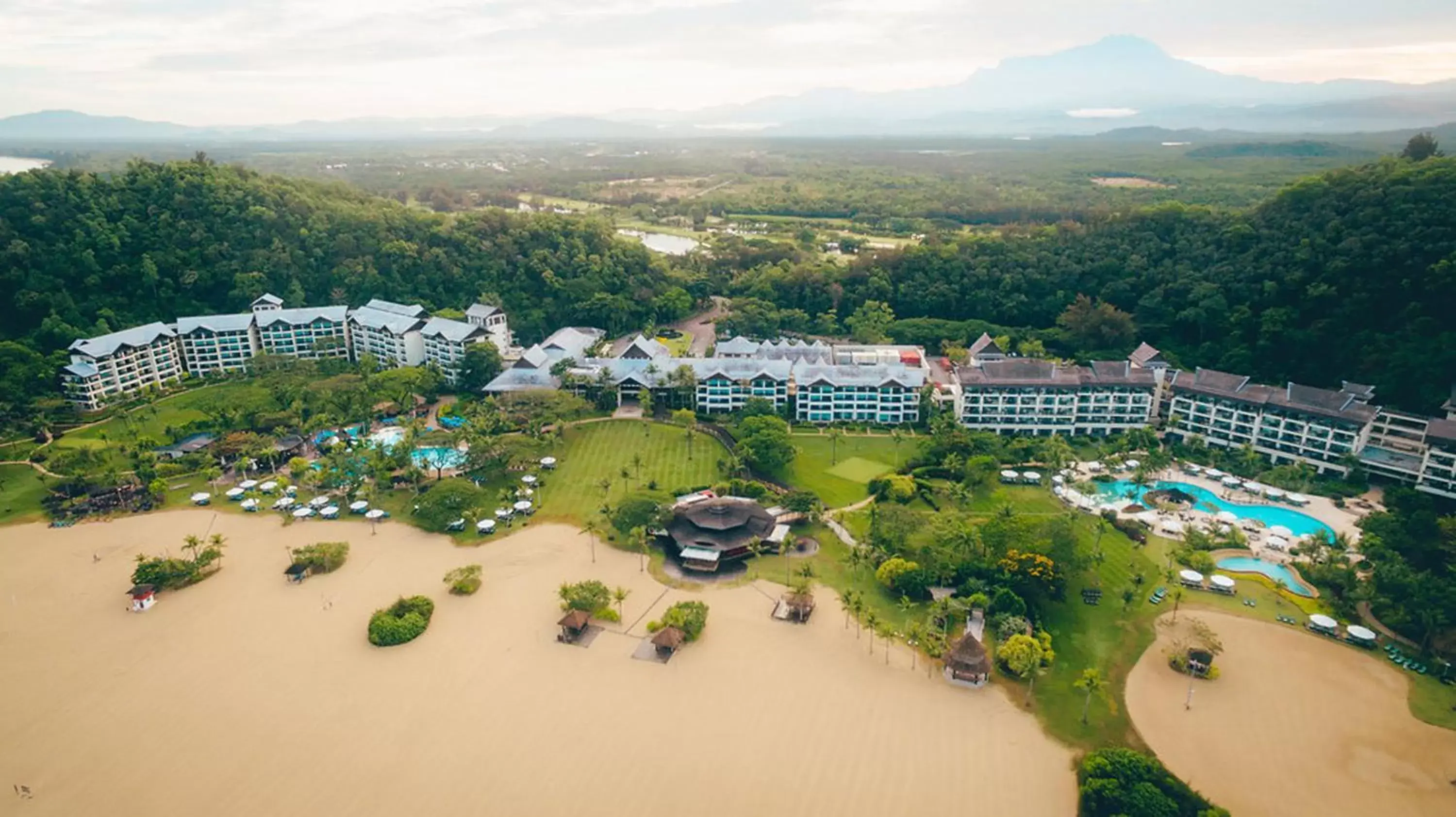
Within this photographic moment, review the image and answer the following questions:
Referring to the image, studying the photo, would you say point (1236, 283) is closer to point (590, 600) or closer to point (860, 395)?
point (860, 395)

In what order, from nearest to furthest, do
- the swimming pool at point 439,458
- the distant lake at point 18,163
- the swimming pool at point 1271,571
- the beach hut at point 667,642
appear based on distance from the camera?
the beach hut at point 667,642
the swimming pool at point 1271,571
the swimming pool at point 439,458
the distant lake at point 18,163

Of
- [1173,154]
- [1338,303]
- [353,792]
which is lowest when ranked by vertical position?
[353,792]

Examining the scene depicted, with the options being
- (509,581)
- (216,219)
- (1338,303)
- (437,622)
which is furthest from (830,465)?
(216,219)

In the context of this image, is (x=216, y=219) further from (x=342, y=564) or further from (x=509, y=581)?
(x=509, y=581)

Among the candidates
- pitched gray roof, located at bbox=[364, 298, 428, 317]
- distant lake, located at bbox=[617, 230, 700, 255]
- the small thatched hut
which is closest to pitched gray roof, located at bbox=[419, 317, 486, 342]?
pitched gray roof, located at bbox=[364, 298, 428, 317]

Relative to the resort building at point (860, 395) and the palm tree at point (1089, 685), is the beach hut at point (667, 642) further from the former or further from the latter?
the resort building at point (860, 395)

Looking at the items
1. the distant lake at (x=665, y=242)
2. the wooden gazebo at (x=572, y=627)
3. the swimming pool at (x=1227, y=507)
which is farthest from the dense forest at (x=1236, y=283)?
the wooden gazebo at (x=572, y=627)
